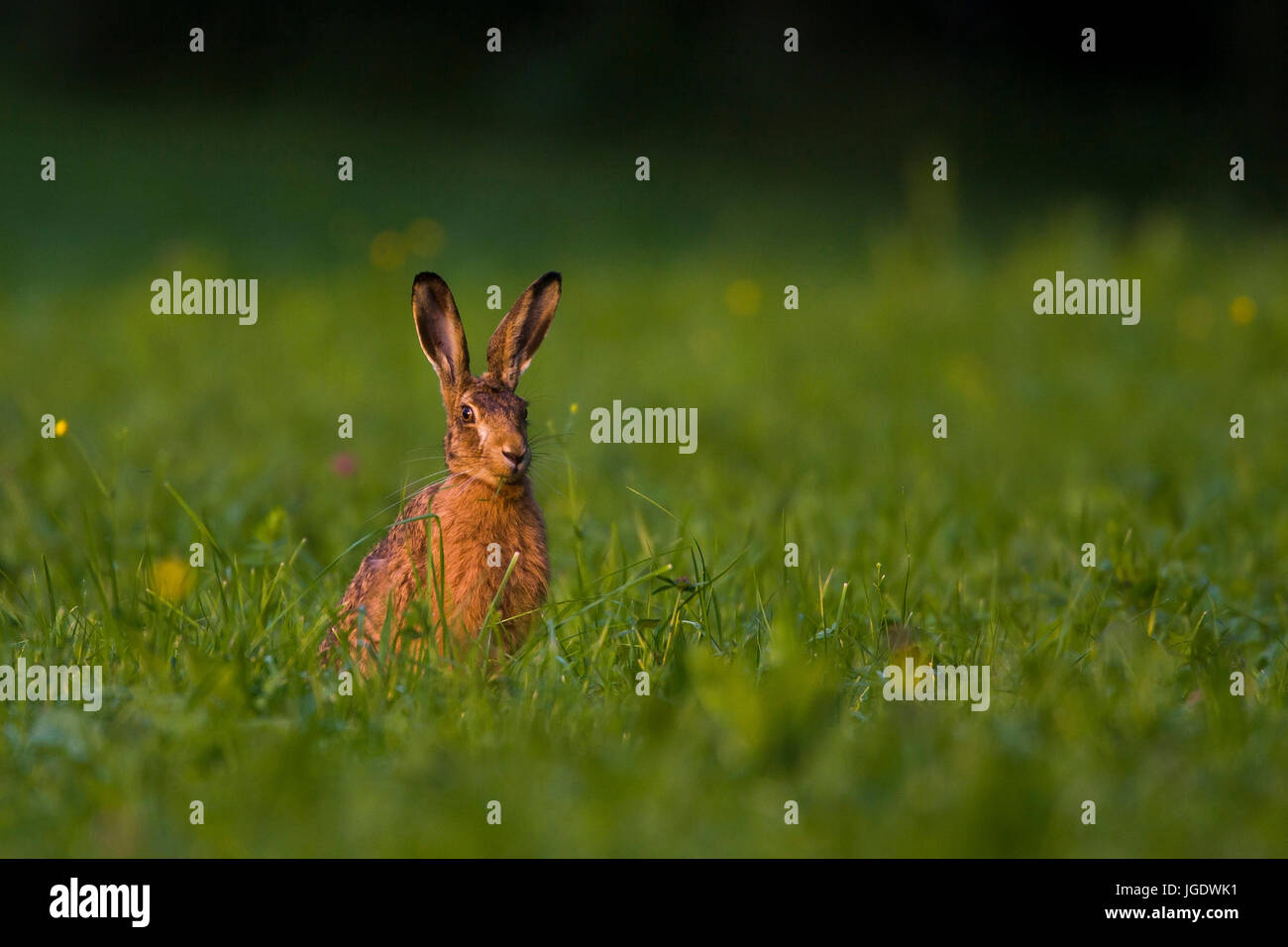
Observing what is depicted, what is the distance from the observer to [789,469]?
7.12m

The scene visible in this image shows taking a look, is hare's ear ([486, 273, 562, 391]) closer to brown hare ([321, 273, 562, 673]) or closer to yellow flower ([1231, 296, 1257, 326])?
brown hare ([321, 273, 562, 673])

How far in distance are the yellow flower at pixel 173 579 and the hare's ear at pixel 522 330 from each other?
1106 mm

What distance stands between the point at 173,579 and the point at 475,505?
1.01 metres

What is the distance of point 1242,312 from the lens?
9.56 meters

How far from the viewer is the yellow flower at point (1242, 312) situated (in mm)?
9570

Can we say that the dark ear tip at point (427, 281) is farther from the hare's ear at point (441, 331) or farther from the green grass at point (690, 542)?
the green grass at point (690, 542)

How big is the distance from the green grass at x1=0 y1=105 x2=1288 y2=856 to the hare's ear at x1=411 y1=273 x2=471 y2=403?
1.18ft

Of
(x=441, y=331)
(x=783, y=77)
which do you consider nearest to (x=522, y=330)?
(x=441, y=331)

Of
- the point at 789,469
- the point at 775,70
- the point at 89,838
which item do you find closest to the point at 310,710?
the point at 89,838

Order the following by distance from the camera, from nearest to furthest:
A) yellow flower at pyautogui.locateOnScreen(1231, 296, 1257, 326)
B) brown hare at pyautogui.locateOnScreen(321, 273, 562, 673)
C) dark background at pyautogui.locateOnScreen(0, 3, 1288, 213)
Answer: brown hare at pyautogui.locateOnScreen(321, 273, 562, 673) < yellow flower at pyautogui.locateOnScreen(1231, 296, 1257, 326) < dark background at pyautogui.locateOnScreen(0, 3, 1288, 213)

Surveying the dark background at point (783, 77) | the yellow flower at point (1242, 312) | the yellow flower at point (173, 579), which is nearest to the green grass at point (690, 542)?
the yellow flower at point (173, 579)

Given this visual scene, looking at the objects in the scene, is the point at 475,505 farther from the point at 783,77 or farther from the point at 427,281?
the point at 783,77

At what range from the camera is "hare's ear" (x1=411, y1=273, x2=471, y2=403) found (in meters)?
4.49

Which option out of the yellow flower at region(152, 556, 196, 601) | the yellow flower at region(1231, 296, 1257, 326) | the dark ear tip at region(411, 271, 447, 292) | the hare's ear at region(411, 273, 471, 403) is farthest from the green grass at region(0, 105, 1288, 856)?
the dark ear tip at region(411, 271, 447, 292)
